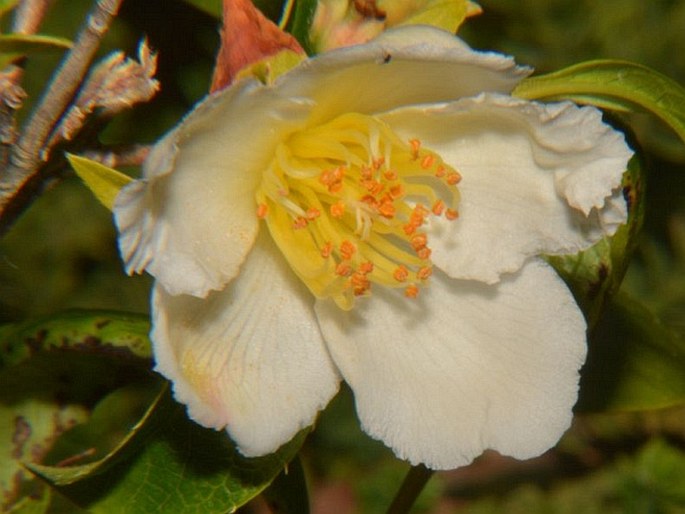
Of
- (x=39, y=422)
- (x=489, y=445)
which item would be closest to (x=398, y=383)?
(x=489, y=445)

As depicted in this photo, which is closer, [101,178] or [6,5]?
[101,178]

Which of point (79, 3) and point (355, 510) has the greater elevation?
point (79, 3)

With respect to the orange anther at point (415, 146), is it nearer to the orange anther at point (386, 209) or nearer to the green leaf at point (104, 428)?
the orange anther at point (386, 209)

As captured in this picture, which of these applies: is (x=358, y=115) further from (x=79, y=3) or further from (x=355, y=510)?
(x=355, y=510)

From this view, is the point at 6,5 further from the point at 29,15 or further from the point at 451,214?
the point at 451,214

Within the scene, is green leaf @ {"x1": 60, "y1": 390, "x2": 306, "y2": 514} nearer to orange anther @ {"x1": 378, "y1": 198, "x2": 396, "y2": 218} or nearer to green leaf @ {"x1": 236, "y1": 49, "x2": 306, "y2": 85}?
orange anther @ {"x1": 378, "y1": 198, "x2": 396, "y2": 218}

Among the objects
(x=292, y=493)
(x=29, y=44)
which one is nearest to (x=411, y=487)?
(x=292, y=493)
